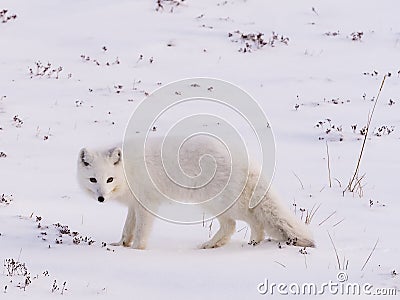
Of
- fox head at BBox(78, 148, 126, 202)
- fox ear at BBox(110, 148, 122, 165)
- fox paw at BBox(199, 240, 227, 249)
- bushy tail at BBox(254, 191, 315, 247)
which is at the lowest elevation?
fox paw at BBox(199, 240, 227, 249)

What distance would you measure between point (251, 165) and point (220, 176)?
0.38m

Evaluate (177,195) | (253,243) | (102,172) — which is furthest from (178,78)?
(253,243)

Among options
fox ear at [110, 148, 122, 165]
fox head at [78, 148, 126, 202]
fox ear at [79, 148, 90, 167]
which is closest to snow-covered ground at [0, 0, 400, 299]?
fox head at [78, 148, 126, 202]

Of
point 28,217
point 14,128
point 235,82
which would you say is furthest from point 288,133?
point 28,217

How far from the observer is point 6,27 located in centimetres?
1892

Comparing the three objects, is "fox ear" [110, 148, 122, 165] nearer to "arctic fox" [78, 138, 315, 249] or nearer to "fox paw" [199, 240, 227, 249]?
"arctic fox" [78, 138, 315, 249]

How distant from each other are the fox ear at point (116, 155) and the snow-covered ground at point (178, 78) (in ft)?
3.03

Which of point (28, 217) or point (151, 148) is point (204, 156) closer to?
point (151, 148)

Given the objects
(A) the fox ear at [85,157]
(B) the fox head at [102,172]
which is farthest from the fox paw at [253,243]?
(A) the fox ear at [85,157]

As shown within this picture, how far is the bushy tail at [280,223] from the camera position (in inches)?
276

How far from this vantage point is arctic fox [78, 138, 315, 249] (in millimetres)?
7125

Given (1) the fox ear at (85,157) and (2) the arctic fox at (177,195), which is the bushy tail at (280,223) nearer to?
(2) the arctic fox at (177,195)

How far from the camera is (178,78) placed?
16.1m

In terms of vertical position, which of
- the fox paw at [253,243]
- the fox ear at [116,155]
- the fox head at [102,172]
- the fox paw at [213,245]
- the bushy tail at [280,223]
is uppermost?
the fox ear at [116,155]
